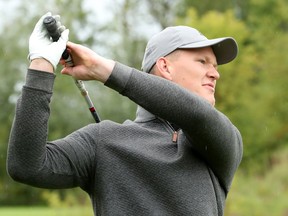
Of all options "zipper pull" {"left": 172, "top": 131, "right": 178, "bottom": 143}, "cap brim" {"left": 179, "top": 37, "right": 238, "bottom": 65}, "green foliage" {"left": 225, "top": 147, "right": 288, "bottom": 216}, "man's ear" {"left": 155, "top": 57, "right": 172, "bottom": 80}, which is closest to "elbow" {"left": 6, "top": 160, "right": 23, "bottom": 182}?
"zipper pull" {"left": 172, "top": 131, "right": 178, "bottom": 143}

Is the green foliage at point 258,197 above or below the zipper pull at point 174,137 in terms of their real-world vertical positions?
below

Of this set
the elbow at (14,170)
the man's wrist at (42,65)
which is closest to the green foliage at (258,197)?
the elbow at (14,170)

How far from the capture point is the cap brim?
11.0ft

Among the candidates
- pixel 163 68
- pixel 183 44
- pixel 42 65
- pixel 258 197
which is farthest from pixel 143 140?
pixel 258 197

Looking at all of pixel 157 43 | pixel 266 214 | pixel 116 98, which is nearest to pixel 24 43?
pixel 116 98

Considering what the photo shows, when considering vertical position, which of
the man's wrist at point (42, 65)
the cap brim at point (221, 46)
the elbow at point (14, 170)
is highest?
the man's wrist at point (42, 65)

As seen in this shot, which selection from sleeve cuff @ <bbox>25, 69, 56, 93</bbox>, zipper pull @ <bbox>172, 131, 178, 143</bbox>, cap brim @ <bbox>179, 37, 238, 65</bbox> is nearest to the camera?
sleeve cuff @ <bbox>25, 69, 56, 93</bbox>

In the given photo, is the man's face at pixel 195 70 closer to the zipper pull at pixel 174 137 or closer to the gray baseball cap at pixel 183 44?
the gray baseball cap at pixel 183 44

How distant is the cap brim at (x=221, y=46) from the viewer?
3.37 metres

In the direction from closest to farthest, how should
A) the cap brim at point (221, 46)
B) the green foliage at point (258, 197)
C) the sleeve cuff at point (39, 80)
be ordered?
the sleeve cuff at point (39, 80) → the cap brim at point (221, 46) → the green foliage at point (258, 197)

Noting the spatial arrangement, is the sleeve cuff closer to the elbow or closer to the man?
the man

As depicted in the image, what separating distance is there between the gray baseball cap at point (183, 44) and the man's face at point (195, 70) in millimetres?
37

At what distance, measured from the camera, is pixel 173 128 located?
335 centimetres

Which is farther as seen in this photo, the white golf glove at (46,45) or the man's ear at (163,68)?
the man's ear at (163,68)
